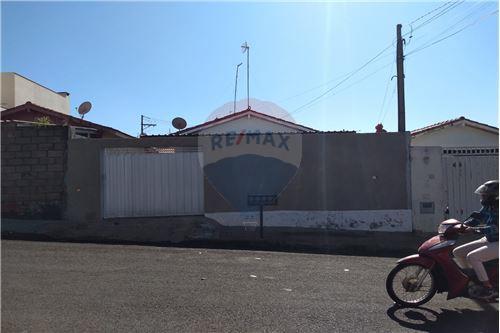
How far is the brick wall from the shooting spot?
43.5 feet

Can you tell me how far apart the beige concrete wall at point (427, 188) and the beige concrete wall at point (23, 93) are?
69.3ft

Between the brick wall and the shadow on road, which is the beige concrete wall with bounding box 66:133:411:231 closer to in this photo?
the brick wall

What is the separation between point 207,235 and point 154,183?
2260 millimetres

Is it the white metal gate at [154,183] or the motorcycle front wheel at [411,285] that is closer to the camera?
the motorcycle front wheel at [411,285]

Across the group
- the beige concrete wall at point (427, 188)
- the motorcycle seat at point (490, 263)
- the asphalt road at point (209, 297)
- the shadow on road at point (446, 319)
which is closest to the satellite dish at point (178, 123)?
the beige concrete wall at point (427, 188)

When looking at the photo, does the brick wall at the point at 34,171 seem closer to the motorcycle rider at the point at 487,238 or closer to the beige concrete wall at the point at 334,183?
the beige concrete wall at the point at 334,183

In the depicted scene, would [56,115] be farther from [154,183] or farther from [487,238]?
[487,238]

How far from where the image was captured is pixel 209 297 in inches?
250

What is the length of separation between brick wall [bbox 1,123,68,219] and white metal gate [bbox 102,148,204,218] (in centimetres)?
127

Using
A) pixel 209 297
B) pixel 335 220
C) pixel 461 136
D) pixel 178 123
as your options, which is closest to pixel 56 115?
pixel 178 123

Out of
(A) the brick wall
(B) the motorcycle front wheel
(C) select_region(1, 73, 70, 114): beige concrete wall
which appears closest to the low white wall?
(A) the brick wall

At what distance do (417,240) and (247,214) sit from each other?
4238mm

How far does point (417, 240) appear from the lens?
11914 mm

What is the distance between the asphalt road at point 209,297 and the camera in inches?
209
